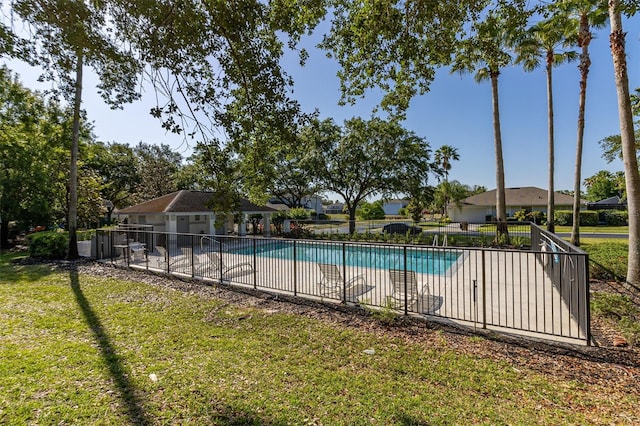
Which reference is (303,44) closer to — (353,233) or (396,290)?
(396,290)

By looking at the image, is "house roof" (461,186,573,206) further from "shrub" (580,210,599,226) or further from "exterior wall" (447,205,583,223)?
"shrub" (580,210,599,226)

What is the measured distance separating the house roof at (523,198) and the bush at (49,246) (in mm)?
40109

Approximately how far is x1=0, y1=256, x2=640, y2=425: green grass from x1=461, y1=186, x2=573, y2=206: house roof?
1485 inches

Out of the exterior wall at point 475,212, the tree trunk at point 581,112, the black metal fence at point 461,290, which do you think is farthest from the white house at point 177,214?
the exterior wall at point 475,212

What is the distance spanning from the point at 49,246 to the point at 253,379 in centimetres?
1452

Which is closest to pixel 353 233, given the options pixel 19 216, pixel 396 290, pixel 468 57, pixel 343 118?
pixel 343 118

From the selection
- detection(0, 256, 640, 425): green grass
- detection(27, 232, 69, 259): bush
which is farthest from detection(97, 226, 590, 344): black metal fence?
detection(27, 232, 69, 259): bush

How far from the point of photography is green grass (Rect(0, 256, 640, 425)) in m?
2.80

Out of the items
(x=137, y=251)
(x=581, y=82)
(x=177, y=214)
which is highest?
(x=581, y=82)

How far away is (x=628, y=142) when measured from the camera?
267 inches

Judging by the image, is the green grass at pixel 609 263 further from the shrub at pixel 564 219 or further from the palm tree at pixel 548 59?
the shrub at pixel 564 219

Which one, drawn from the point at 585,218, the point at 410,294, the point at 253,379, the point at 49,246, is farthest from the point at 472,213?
the point at 49,246

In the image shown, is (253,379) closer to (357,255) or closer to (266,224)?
(357,255)

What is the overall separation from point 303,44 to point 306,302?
5.39m
